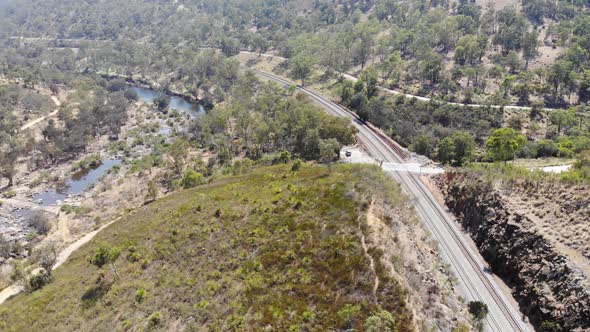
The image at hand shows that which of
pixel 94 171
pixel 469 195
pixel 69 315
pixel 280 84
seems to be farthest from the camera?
pixel 280 84

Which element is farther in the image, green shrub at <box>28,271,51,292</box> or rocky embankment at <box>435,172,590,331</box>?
green shrub at <box>28,271,51,292</box>

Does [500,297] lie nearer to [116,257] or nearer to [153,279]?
[153,279]

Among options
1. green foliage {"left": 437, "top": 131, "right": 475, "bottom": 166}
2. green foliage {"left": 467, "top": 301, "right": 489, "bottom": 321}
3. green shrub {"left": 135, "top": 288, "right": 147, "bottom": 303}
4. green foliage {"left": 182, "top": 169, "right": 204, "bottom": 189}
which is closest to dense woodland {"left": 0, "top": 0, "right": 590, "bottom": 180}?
green foliage {"left": 437, "top": 131, "right": 475, "bottom": 166}

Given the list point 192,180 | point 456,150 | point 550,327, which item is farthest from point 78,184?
point 550,327

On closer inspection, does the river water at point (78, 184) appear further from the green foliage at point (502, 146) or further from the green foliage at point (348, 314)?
the green foliage at point (502, 146)

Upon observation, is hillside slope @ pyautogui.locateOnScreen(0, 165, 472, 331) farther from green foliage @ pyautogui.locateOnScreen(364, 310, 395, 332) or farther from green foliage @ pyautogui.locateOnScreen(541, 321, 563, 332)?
green foliage @ pyautogui.locateOnScreen(541, 321, 563, 332)

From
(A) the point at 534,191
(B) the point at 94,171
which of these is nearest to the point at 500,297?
(A) the point at 534,191
